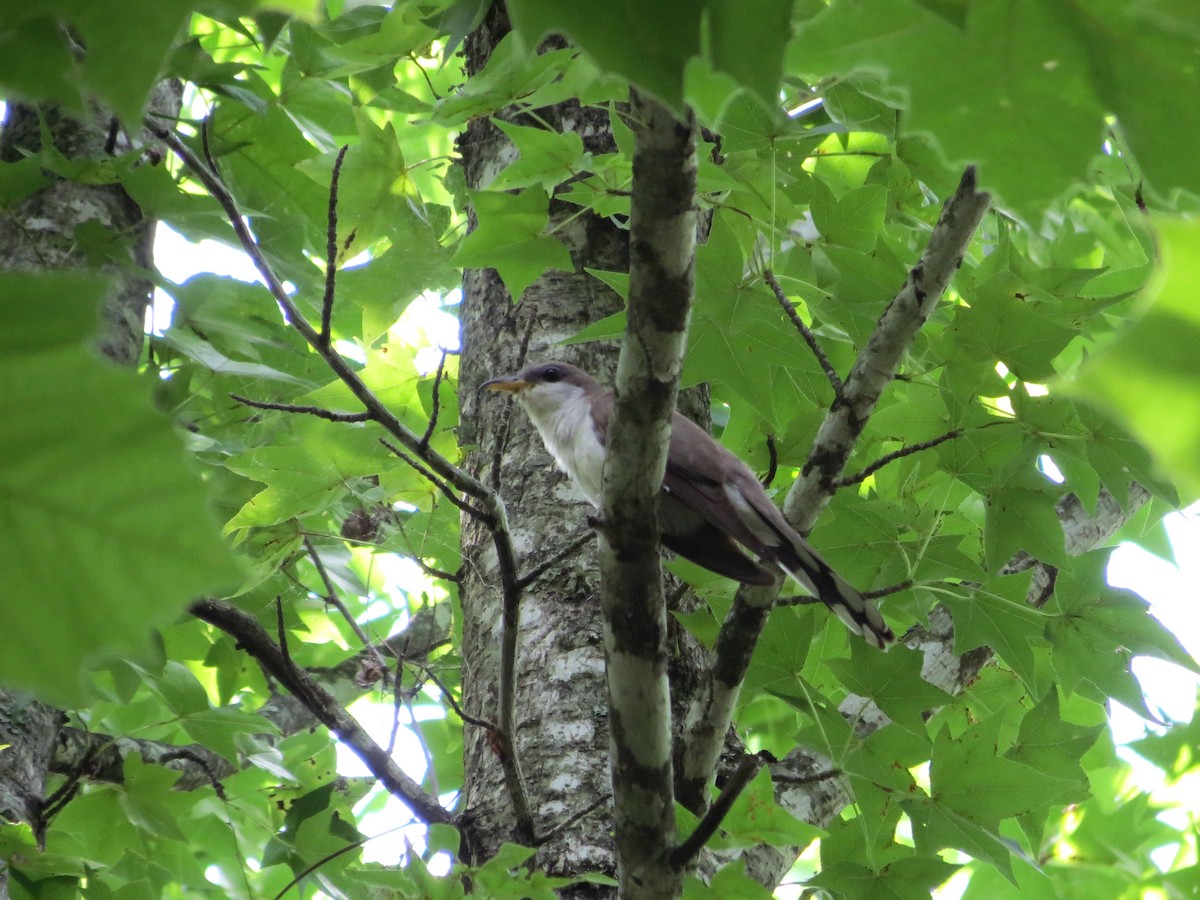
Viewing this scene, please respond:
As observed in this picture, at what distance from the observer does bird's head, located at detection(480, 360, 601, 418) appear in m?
3.26

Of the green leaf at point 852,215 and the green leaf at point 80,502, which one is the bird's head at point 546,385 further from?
the green leaf at point 80,502

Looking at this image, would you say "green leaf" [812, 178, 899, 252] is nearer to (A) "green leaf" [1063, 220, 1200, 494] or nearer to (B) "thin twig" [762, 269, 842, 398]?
(B) "thin twig" [762, 269, 842, 398]

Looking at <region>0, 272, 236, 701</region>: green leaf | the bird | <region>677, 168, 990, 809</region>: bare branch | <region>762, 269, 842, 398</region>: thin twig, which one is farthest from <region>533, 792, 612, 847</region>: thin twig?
<region>0, 272, 236, 701</region>: green leaf

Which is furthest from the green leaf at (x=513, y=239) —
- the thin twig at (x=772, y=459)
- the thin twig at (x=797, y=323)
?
the thin twig at (x=772, y=459)

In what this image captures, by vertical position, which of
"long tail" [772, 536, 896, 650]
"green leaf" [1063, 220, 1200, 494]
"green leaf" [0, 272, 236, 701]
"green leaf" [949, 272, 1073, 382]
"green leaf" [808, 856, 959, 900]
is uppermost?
"green leaf" [949, 272, 1073, 382]

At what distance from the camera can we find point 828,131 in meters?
2.43

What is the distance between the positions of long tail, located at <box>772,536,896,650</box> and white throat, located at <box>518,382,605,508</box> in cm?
64

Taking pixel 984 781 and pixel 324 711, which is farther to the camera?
pixel 324 711

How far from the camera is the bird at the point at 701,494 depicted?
253 cm

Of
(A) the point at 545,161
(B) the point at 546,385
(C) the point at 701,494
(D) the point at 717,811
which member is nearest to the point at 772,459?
(C) the point at 701,494

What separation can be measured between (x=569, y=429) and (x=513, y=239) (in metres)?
0.78

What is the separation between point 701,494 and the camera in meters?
2.94

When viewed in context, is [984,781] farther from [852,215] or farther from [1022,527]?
[852,215]

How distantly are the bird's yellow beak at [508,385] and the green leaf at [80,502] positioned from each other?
Result: 8.70ft
